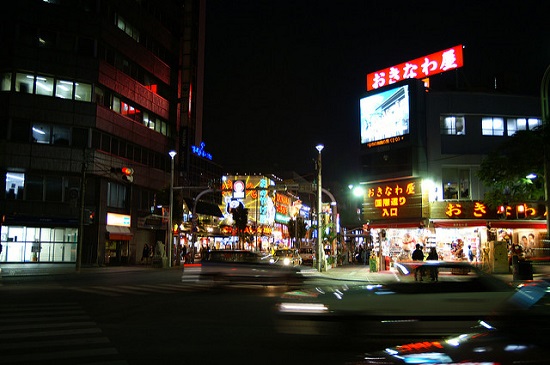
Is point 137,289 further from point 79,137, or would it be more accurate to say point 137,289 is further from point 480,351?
point 79,137

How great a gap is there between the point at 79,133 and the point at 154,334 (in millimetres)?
33729

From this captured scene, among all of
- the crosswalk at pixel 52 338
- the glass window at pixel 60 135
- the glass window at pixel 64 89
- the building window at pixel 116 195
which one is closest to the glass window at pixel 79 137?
the glass window at pixel 60 135

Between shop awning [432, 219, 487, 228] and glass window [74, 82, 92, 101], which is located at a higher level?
glass window [74, 82, 92, 101]

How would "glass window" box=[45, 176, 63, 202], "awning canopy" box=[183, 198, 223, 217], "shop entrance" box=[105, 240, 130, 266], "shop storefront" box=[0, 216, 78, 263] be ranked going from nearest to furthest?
"shop storefront" box=[0, 216, 78, 263] < "glass window" box=[45, 176, 63, 202] < "shop entrance" box=[105, 240, 130, 266] < "awning canopy" box=[183, 198, 223, 217]

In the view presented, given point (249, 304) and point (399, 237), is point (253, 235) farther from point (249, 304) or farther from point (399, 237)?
point (249, 304)

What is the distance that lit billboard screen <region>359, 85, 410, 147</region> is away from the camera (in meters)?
35.6

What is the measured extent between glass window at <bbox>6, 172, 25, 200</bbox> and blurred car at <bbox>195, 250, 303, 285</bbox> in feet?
76.4

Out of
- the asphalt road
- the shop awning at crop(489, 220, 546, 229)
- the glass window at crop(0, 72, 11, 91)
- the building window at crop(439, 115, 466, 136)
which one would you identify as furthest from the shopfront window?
the shop awning at crop(489, 220, 546, 229)

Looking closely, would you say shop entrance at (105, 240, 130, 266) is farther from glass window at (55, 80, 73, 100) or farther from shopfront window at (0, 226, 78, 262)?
glass window at (55, 80, 73, 100)

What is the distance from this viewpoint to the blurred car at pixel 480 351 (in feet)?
12.3

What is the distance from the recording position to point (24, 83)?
128 feet

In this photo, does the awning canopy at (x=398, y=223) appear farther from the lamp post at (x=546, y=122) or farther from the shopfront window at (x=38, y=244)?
the shopfront window at (x=38, y=244)

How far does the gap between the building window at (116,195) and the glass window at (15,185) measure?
6.81 m

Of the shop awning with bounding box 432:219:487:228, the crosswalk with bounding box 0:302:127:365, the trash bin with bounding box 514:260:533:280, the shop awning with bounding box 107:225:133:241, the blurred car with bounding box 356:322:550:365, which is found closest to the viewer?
the blurred car with bounding box 356:322:550:365
